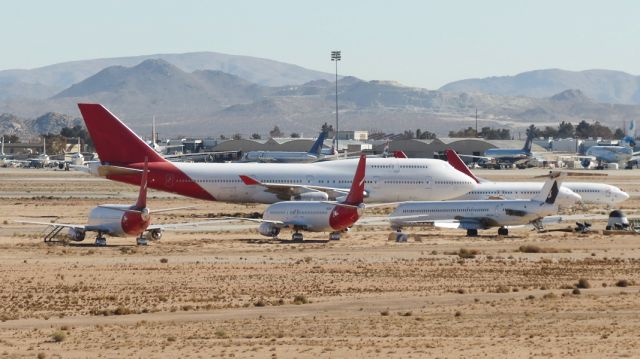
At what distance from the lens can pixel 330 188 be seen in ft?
313

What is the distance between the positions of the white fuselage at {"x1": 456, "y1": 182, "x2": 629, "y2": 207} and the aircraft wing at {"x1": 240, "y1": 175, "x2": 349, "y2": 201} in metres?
9.89

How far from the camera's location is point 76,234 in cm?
7062

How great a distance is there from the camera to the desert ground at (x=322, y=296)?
38.8 metres

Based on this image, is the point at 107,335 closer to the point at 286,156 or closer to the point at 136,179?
the point at 136,179

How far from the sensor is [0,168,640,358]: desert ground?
38.8 meters

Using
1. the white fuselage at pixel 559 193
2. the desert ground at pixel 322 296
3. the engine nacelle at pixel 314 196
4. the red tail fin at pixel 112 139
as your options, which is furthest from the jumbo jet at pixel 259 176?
the desert ground at pixel 322 296

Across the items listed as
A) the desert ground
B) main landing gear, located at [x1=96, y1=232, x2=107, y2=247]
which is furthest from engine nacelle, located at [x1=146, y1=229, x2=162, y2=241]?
main landing gear, located at [x1=96, y1=232, x2=107, y2=247]

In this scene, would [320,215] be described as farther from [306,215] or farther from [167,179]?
[167,179]

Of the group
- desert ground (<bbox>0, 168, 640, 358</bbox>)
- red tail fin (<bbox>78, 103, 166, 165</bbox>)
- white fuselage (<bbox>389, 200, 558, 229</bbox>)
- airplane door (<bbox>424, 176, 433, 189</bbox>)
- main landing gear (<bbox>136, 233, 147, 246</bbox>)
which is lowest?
desert ground (<bbox>0, 168, 640, 358</bbox>)

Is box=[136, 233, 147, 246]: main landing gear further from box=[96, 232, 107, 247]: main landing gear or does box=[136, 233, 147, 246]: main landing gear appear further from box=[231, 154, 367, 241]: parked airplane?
box=[231, 154, 367, 241]: parked airplane

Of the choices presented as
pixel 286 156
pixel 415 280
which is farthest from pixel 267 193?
pixel 286 156

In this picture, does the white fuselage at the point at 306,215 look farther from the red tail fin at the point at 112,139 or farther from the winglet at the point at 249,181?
the red tail fin at the point at 112,139

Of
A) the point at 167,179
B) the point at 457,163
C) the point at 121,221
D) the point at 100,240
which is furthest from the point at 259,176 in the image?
the point at 121,221

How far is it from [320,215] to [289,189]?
2116 centimetres
